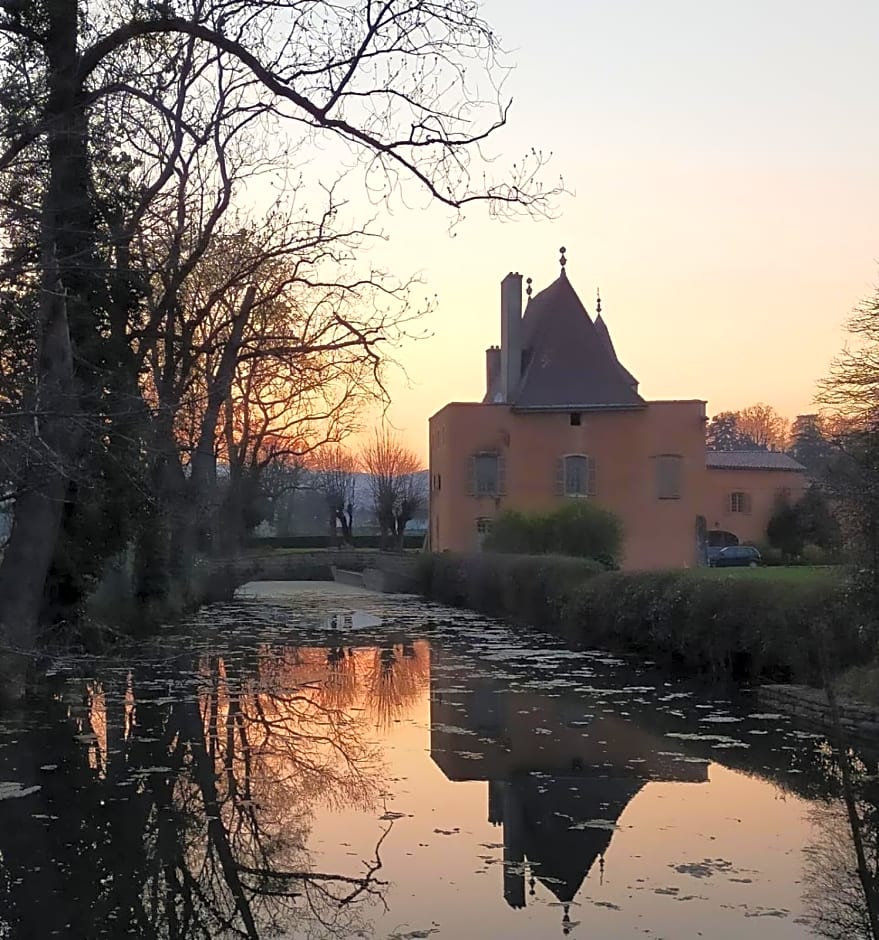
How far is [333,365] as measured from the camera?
77.2 feet

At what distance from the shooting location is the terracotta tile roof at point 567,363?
144 ft

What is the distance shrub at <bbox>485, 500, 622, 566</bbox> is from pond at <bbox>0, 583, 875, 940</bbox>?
15.6 metres

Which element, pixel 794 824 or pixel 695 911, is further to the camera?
pixel 794 824

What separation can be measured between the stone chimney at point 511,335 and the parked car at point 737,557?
35.1ft

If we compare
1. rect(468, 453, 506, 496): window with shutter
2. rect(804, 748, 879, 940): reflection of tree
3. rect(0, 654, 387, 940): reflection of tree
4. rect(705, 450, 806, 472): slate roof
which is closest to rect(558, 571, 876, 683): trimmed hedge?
rect(804, 748, 879, 940): reflection of tree

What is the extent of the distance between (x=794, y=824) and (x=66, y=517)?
11.8 m

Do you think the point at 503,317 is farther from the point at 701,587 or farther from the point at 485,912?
the point at 485,912

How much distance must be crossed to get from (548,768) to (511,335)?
36.8 meters

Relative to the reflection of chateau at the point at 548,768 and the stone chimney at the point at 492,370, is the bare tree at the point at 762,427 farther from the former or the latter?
the reflection of chateau at the point at 548,768

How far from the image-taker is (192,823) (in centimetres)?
769

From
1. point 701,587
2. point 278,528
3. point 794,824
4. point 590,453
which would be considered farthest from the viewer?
point 278,528

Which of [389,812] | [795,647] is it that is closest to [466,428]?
[795,647]

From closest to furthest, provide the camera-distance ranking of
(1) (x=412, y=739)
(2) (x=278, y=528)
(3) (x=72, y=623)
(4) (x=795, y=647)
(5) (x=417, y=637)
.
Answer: (1) (x=412, y=739), (4) (x=795, y=647), (3) (x=72, y=623), (5) (x=417, y=637), (2) (x=278, y=528)

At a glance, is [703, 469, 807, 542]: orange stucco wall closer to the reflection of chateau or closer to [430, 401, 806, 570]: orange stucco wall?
[430, 401, 806, 570]: orange stucco wall
